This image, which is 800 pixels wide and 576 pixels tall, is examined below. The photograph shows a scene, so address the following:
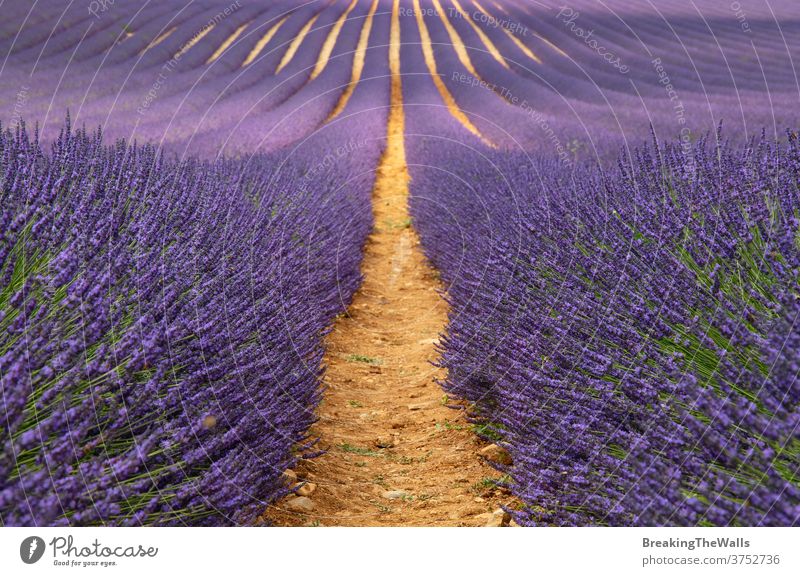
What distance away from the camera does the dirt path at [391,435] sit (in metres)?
3.11

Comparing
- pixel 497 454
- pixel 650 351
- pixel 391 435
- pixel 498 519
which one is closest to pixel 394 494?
pixel 498 519

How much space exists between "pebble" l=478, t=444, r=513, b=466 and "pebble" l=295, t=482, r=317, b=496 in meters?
0.82

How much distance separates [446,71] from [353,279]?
63.9 ft

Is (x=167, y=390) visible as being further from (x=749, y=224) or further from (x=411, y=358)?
(x=411, y=358)

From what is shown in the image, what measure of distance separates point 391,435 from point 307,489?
96cm

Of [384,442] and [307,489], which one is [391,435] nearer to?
[384,442]

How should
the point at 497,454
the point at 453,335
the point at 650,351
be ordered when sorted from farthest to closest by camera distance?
1. the point at 453,335
2. the point at 497,454
3. the point at 650,351

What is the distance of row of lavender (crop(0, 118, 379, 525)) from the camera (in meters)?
1.72

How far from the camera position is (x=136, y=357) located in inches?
79.0

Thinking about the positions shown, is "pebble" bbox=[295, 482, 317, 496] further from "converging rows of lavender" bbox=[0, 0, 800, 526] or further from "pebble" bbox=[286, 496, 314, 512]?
"converging rows of lavender" bbox=[0, 0, 800, 526]

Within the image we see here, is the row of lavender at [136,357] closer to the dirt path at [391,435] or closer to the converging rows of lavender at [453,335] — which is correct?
the converging rows of lavender at [453,335]

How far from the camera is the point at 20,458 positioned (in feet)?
5.90
